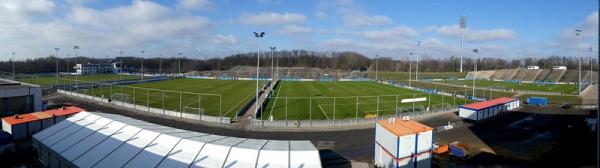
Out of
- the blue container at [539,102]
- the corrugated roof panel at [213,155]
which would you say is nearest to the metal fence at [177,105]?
the corrugated roof panel at [213,155]

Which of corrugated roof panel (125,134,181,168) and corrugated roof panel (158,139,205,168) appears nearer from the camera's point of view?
corrugated roof panel (158,139,205,168)

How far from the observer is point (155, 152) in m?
14.6

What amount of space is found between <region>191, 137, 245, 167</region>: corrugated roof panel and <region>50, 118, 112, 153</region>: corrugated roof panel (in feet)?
23.8

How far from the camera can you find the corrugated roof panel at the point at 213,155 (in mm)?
13803

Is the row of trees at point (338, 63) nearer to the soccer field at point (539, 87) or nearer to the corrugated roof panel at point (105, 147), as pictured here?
the soccer field at point (539, 87)

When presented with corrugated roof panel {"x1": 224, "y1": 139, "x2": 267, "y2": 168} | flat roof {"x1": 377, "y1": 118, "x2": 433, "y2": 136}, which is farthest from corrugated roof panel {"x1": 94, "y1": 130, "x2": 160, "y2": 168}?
flat roof {"x1": 377, "y1": 118, "x2": 433, "y2": 136}

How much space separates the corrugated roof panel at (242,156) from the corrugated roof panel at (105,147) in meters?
5.39

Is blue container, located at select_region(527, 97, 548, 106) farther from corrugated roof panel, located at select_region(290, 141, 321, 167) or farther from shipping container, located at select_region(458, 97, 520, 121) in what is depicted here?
corrugated roof panel, located at select_region(290, 141, 321, 167)

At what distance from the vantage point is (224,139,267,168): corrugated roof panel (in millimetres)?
13898

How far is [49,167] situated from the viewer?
1770 centimetres

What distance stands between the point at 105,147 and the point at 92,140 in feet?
5.01

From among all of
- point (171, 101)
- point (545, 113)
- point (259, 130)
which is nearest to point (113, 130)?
point (259, 130)

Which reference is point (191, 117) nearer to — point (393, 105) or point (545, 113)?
point (393, 105)

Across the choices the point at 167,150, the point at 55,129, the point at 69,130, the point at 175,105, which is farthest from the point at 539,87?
the point at 55,129
